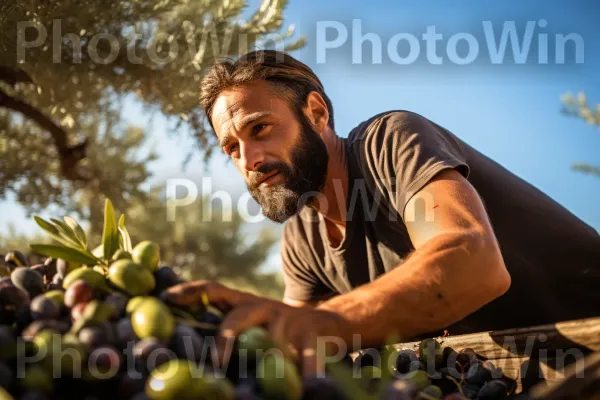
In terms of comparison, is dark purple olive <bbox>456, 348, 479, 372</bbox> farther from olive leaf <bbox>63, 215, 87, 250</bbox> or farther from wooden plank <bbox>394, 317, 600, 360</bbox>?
olive leaf <bbox>63, 215, 87, 250</bbox>

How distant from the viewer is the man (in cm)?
170

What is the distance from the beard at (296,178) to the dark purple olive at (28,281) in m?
1.19

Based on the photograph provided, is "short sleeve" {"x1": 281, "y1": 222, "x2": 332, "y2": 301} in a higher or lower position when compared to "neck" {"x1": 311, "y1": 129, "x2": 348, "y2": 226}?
lower

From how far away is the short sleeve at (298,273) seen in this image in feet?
8.48

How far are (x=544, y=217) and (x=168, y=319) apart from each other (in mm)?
1768

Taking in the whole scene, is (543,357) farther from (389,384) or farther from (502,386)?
(389,384)

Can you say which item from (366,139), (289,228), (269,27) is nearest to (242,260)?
(269,27)

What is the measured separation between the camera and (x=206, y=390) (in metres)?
0.64

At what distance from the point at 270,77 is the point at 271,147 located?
35 centimetres

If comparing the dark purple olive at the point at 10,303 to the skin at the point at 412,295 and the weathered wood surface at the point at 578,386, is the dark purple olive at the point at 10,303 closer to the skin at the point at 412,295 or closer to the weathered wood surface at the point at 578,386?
the skin at the point at 412,295

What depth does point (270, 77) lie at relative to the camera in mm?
2318

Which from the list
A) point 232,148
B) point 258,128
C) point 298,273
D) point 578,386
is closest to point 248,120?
point 258,128

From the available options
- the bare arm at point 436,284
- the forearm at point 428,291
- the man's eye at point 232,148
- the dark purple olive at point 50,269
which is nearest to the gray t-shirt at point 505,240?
the man's eye at point 232,148

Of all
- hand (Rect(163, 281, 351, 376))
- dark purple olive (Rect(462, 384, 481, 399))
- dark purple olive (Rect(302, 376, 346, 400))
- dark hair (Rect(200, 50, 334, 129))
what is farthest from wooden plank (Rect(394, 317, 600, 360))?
dark hair (Rect(200, 50, 334, 129))
